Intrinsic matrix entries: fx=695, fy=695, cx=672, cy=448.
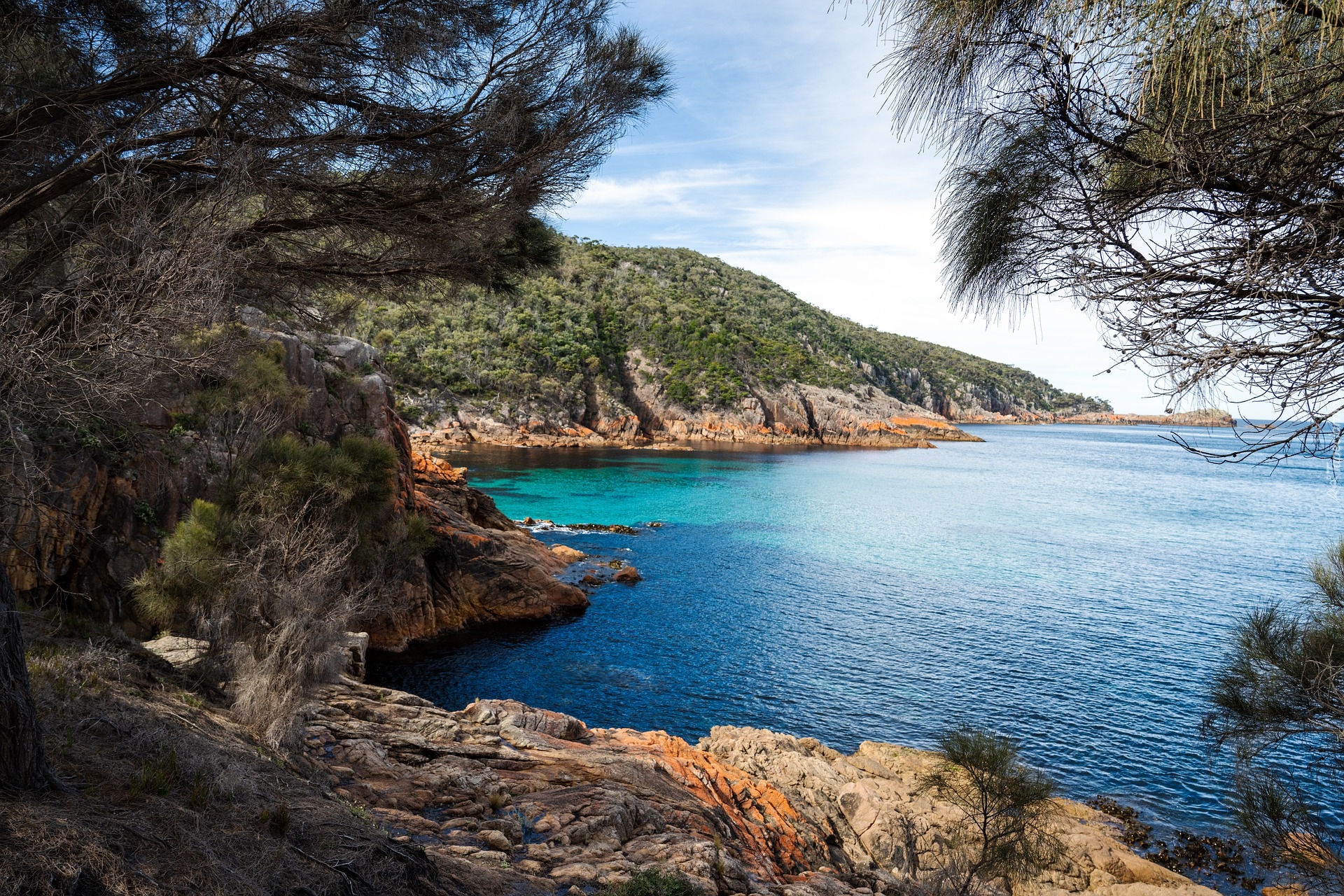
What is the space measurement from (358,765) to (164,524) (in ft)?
27.4

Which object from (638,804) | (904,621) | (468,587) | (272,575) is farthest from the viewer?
(904,621)

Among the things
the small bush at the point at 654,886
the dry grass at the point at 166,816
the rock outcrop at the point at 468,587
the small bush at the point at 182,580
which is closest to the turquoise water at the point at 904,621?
the rock outcrop at the point at 468,587

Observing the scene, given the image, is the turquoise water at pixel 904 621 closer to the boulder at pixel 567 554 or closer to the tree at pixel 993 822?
the boulder at pixel 567 554

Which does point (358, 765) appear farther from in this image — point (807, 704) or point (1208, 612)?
point (1208, 612)

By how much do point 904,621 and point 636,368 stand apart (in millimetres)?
63011

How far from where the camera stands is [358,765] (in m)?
8.20

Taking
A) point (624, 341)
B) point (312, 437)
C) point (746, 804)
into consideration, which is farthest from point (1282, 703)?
point (624, 341)

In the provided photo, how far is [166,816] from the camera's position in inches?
163

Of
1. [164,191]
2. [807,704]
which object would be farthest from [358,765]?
[807,704]

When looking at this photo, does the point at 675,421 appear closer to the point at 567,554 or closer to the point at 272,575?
the point at 567,554

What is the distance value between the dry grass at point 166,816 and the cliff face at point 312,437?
3.72 ft

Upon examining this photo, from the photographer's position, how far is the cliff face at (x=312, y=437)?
36.6 feet

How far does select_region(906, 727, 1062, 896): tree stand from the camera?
930cm

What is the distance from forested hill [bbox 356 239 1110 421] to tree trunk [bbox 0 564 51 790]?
35.6 m
